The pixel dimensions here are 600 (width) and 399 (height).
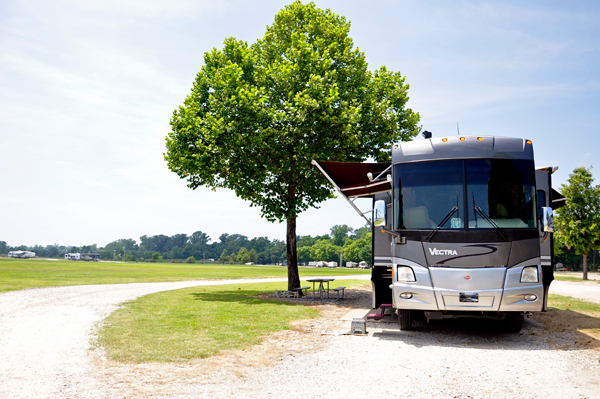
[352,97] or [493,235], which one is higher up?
[352,97]

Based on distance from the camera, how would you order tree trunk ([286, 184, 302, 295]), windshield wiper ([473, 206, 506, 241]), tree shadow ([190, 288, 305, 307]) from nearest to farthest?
windshield wiper ([473, 206, 506, 241])
tree shadow ([190, 288, 305, 307])
tree trunk ([286, 184, 302, 295])

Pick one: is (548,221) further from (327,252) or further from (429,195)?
(327,252)

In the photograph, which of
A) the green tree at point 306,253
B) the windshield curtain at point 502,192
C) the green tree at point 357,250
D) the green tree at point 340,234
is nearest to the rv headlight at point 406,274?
the windshield curtain at point 502,192

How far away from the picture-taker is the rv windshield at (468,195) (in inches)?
326

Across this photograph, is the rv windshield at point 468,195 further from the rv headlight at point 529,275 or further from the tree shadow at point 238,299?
the tree shadow at point 238,299

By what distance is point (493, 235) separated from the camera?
8078 millimetres

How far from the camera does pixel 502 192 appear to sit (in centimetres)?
838

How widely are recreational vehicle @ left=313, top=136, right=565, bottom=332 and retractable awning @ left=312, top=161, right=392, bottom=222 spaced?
8.46 feet

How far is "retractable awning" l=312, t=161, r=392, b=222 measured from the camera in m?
11.8

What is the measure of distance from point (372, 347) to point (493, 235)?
3.01 m

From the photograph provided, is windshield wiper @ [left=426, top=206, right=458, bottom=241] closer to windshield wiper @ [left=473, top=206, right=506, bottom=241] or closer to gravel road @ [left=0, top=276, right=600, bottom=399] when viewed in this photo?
windshield wiper @ [left=473, top=206, right=506, bottom=241]

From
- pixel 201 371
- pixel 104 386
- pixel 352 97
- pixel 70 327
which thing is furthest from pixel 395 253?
pixel 352 97

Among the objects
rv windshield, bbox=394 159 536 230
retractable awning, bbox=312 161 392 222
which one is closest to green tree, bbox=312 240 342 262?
retractable awning, bbox=312 161 392 222

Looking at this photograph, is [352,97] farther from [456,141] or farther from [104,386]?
[104,386]
